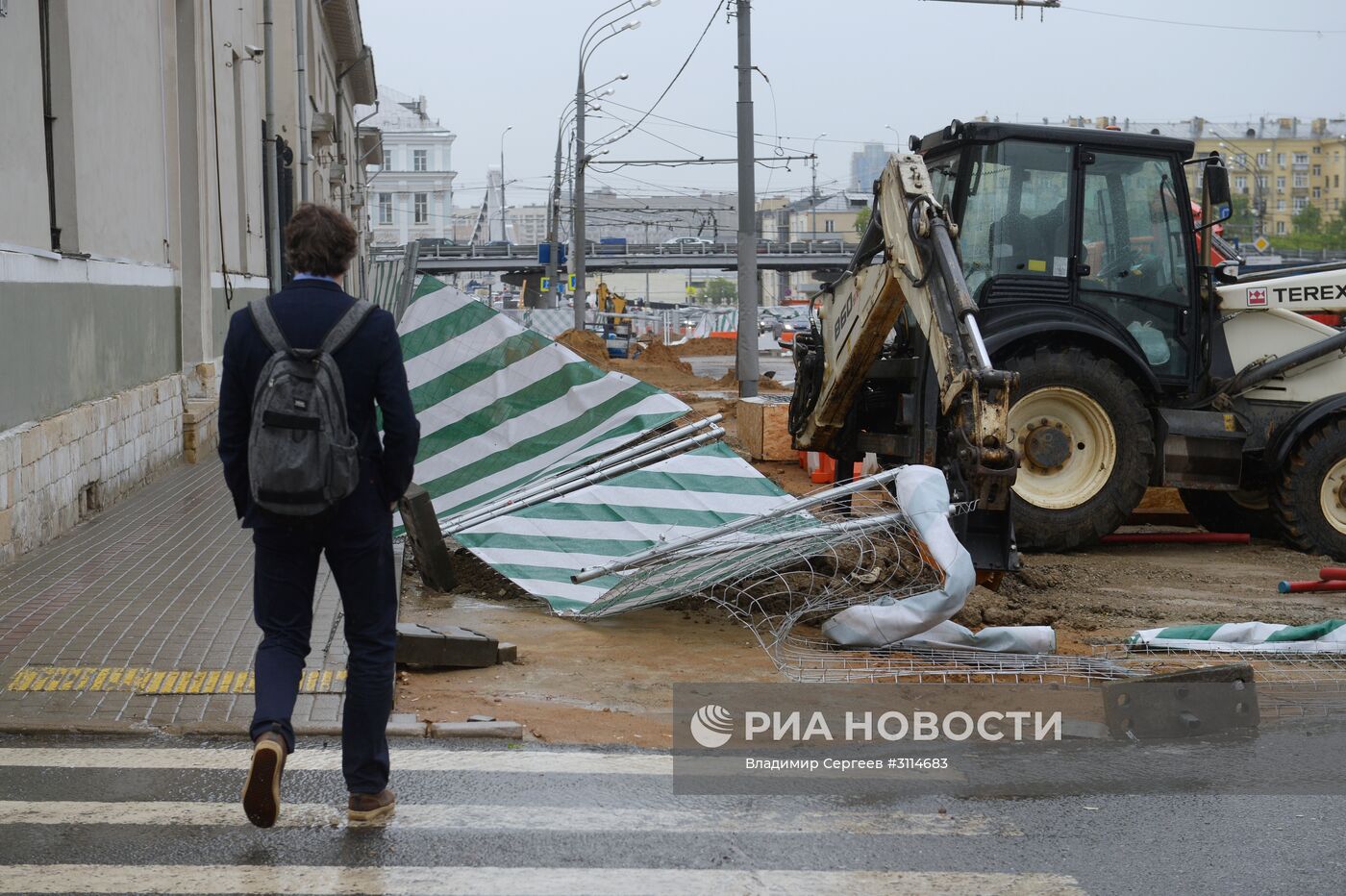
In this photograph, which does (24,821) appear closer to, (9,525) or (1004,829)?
(1004,829)

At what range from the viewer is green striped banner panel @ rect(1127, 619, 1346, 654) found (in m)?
7.39

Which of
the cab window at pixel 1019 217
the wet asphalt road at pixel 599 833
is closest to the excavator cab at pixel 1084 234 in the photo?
the cab window at pixel 1019 217

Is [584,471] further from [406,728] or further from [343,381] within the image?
[343,381]

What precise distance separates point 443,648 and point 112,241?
7.13 metres

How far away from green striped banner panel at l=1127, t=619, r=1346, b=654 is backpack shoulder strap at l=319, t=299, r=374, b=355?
484cm

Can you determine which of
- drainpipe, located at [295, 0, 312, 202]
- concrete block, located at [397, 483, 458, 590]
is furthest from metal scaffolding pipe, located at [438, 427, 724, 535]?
drainpipe, located at [295, 0, 312, 202]

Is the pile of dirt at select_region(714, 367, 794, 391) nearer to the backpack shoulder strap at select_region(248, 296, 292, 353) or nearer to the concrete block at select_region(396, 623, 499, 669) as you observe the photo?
the concrete block at select_region(396, 623, 499, 669)

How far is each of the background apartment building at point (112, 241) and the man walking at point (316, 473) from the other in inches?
193

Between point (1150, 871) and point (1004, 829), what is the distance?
53 cm

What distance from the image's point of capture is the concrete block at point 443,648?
6832mm

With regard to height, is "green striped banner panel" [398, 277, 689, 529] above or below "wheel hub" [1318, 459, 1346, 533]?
above

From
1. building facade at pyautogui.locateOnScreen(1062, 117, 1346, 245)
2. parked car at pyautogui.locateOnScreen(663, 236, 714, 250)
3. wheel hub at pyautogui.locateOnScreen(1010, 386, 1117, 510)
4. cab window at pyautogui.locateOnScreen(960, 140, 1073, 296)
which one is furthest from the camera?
building facade at pyautogui.locateOnScreen(1062, 117, 1346, 245)

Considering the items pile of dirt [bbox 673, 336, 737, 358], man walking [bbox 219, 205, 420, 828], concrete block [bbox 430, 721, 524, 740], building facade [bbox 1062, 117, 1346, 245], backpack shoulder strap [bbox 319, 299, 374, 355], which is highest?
building facade [bbox 1062, 117, 1346, 245]

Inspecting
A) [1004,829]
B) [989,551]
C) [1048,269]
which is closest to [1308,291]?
[1048,269]
